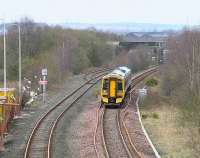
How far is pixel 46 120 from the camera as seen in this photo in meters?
30.3

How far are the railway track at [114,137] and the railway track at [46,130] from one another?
224 centimetres

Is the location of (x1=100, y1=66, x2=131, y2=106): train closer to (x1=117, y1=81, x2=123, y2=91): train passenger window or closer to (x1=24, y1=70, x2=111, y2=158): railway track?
(x1=117, y1=81, x2=123, y2=91): train passenger window

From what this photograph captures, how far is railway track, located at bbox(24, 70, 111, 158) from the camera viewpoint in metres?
21.6

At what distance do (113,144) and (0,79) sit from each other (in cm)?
3875

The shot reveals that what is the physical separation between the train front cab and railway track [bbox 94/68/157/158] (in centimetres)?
131

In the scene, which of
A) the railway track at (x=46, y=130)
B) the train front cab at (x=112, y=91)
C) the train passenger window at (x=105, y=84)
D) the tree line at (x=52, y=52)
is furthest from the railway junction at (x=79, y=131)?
the tree line at (x=52, y=52)

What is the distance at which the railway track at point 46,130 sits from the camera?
70.7 ft

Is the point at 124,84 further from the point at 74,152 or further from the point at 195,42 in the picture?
the point at 74,152

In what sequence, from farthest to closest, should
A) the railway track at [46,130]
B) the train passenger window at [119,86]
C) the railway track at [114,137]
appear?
the train passenger window at [119,86] → the railway track at [46,130] → the railway track at [114,137]

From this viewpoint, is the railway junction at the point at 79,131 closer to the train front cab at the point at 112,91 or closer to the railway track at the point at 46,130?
the railway track at the point at 46,130

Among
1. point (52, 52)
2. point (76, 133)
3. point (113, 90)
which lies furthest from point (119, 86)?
point (52, 52)

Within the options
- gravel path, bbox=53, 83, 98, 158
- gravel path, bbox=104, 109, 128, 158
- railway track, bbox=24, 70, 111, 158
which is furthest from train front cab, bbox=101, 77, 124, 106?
railway track, bbox=24, 70, 111, 158

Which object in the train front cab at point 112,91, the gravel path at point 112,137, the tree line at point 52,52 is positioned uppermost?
the tree line at point 52,52

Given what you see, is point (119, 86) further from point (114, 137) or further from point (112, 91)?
point (114, 137)
